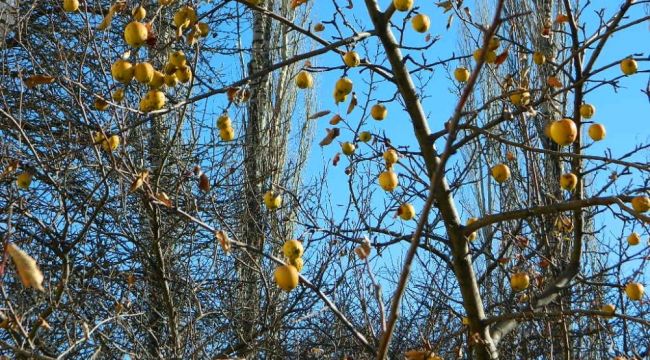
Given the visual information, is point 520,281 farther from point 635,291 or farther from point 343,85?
point 343,85

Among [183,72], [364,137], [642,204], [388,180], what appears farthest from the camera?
[364,137]

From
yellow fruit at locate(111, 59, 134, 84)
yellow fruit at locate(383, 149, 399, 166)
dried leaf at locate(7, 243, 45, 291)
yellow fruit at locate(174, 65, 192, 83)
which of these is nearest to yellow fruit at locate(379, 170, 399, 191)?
yellow fruit at locate(383, 149, 399, 166)

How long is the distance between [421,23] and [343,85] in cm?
29

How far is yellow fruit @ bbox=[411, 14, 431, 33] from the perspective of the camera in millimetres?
2067

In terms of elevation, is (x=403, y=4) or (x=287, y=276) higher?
(x=403, y=4)

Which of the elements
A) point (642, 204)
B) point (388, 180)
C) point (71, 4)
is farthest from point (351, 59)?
point (71, 4)

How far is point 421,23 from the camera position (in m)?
2.07

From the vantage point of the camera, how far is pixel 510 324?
1964mm

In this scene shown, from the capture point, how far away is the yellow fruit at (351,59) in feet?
6.44

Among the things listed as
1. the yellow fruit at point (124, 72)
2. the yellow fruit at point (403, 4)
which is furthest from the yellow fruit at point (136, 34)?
the yellow fruit at point (403, 4)

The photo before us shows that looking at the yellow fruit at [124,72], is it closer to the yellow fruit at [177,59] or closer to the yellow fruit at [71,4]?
the yellow fruit at [177,59]

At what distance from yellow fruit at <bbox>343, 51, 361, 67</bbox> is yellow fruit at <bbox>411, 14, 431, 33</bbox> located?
0.23 m

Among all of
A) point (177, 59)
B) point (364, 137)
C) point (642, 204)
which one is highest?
point (364, 137)

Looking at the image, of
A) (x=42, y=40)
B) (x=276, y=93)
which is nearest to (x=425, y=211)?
(x=42, y=40)
